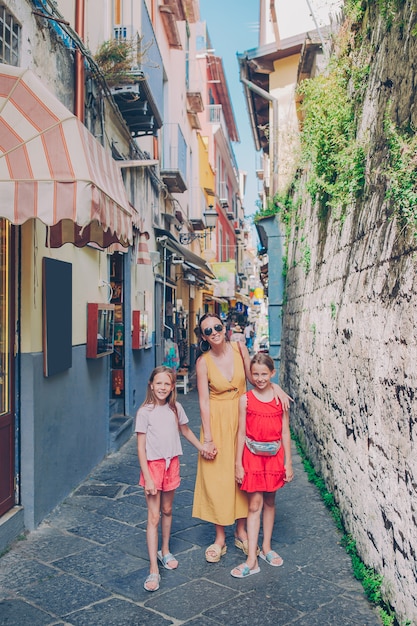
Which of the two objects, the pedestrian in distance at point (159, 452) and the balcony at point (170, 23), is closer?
the pedestrian in distance at point (159, 452)

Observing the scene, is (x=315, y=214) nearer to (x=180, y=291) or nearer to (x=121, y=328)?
(x=121, y=328)

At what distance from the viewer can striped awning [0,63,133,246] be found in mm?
3418

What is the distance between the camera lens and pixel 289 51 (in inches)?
527

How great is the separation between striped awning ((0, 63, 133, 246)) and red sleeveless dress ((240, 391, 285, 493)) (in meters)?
1.66

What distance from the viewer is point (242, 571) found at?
393 cm

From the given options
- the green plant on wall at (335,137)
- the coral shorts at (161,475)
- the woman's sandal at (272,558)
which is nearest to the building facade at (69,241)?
the coral shorts at (161,475)

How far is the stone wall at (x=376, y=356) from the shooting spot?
119 inches

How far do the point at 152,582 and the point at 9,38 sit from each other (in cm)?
415

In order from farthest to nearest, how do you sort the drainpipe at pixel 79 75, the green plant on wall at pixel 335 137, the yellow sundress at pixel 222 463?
1. the drainpipe at pixel 79 75
2. the green plant on wall at pixel 335 137
3. the yellow sundress at pixel 222 463

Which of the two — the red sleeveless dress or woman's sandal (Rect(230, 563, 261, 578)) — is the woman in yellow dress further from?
woman's sandal (Rect(230, 563, 261, 578))

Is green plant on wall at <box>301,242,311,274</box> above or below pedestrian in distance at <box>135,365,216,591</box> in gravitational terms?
above

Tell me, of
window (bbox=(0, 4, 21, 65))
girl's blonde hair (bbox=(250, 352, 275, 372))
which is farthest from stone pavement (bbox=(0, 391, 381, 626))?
window (bbox=(0, 4, 21, 65))

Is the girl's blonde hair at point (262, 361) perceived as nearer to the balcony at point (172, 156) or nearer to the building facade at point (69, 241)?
the building facade at point (69, 241)

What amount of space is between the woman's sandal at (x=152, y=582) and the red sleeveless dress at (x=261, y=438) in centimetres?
81
